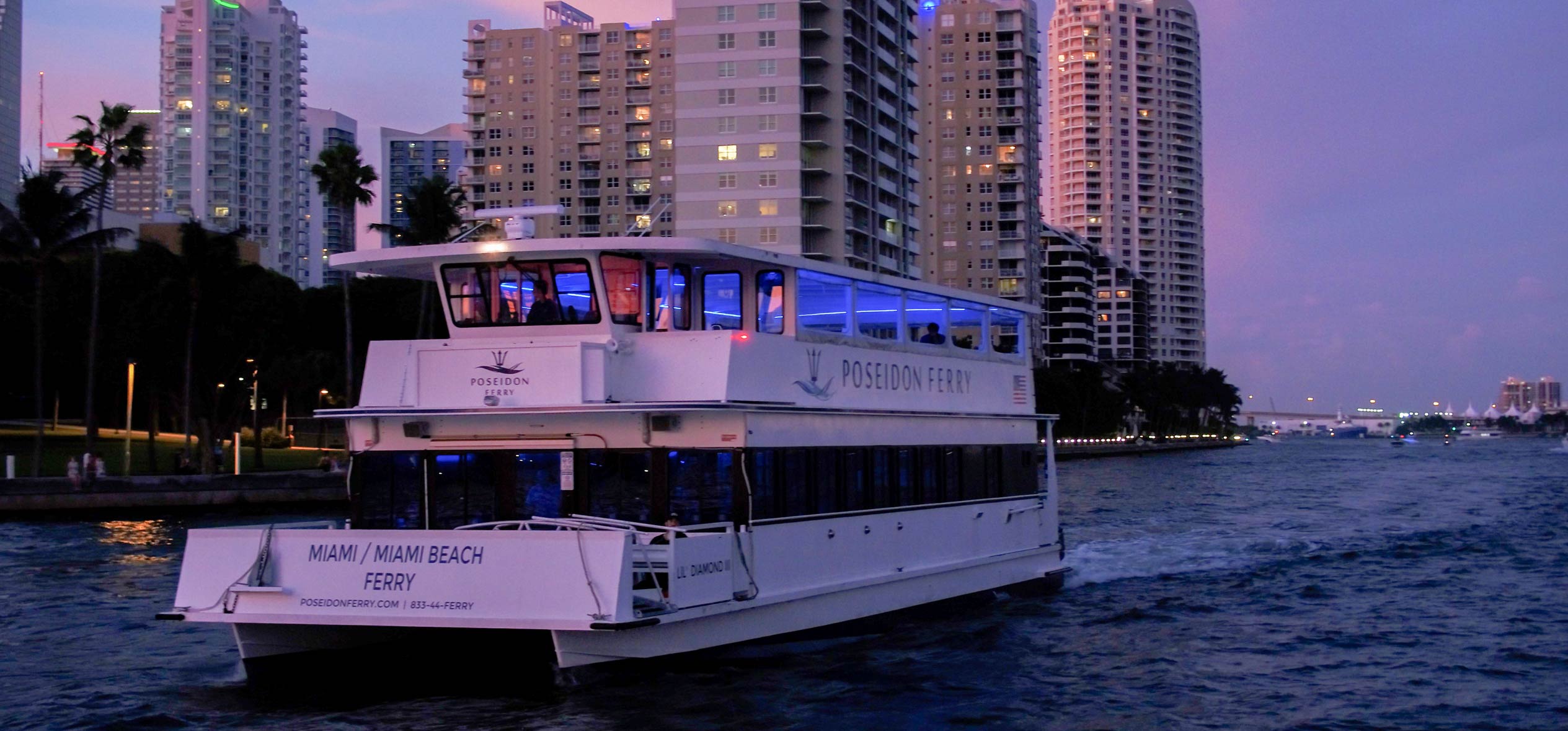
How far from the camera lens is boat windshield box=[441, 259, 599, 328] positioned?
13.5m

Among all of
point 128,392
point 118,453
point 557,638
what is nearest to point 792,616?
point 557,638

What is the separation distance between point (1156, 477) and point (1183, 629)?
47.3 metres

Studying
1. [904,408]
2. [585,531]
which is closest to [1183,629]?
[904,408]

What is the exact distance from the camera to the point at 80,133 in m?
43.1

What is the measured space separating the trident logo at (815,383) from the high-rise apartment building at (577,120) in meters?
109

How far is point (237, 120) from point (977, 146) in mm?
87053

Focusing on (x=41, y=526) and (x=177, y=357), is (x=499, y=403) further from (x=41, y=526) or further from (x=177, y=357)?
(x=177, y=357)

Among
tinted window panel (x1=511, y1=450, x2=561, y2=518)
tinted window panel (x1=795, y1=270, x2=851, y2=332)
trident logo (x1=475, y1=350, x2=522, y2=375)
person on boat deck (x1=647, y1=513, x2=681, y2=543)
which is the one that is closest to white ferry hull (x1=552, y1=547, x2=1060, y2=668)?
person on boat deck (x1=647, y1=513, x2=681, y2=543)

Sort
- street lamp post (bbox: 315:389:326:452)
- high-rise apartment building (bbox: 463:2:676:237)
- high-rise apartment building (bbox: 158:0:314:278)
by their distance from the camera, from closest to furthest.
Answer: street lamp post (bbox: 315:389:326:452)
high-rise apartment building (bbox: 463:2:676:237)
high-rise apartment building (bbox: 158:0:314:278)

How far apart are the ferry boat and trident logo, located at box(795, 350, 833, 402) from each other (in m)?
0.03

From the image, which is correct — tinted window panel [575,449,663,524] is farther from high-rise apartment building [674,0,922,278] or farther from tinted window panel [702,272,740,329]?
high-rise apartment building [674,0,922,278]

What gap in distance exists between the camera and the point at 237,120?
157500mm

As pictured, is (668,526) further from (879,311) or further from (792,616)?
A: (879,311)

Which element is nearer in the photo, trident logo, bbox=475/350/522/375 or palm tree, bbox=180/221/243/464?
trident logo, bbox=475/350/522/375
